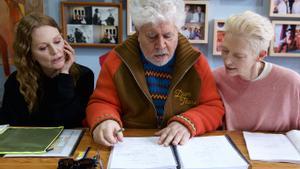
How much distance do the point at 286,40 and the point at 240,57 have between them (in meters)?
1.00

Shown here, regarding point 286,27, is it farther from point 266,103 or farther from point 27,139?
point 27,139

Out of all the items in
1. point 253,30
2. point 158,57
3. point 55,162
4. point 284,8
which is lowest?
point 55,162

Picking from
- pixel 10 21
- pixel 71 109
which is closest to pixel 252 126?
pixel 71 109

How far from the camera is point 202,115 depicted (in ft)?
4.00

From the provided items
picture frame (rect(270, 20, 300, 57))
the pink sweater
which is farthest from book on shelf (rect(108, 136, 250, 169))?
picture frame (rect(270, 20, 300, 57))

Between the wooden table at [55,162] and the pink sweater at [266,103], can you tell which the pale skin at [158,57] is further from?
the pink sweater at [266,103]

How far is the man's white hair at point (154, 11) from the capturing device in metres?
1.16

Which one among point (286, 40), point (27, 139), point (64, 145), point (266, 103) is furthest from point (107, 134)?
point (286, 40)

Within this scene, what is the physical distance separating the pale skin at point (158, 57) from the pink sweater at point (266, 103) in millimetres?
324

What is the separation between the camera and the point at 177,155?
1.00 m

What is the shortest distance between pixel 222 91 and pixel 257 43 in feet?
0.90

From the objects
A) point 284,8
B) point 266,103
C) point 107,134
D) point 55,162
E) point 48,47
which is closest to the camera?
point 55,162

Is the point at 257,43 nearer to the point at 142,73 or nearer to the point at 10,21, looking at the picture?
the point at 142,73

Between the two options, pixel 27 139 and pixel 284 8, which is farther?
pixel 284 8
